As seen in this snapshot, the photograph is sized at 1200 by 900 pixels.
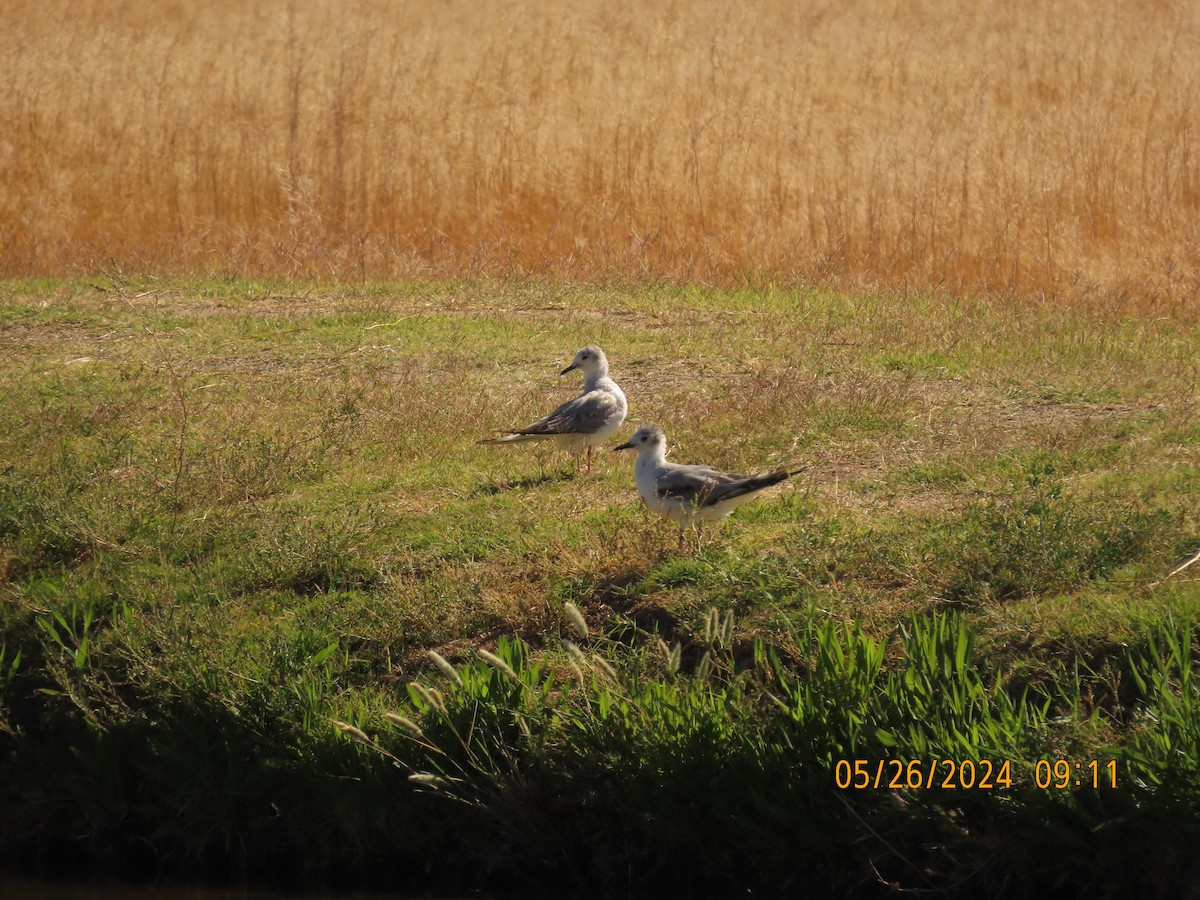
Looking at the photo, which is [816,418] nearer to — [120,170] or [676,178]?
[676,178]

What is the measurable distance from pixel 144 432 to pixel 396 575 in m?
3.16

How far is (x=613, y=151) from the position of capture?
677 inches

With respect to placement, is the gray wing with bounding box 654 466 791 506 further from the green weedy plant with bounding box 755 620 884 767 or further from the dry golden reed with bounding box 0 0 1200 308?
the dry golden reed with bounding box 0 0 1200 308

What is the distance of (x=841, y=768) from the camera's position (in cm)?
605

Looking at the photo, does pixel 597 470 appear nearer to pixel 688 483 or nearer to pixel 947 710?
pixel 688 483

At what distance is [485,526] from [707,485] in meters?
1.42

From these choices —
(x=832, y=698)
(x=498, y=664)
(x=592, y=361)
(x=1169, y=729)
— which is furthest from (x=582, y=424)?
(x=1169, y=729)

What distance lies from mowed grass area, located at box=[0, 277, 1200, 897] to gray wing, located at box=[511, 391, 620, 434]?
29 centimetres

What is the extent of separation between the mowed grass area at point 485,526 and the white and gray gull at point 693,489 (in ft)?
0.66

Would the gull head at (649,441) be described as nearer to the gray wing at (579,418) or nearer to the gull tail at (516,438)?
the gray wing at (579,418)

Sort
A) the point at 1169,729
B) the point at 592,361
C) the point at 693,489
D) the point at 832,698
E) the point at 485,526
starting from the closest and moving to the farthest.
A: the point at 1169,729 < the point at 832,698 < the point at 693,489 < the point at 485,526 < the point at 592,361

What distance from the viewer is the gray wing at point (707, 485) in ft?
25.2

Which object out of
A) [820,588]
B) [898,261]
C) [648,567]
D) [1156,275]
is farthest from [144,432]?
[1156,275]

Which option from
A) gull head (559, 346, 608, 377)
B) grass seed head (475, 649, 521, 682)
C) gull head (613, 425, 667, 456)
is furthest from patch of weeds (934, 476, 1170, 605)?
gull head (559, 346, 608, 377)
